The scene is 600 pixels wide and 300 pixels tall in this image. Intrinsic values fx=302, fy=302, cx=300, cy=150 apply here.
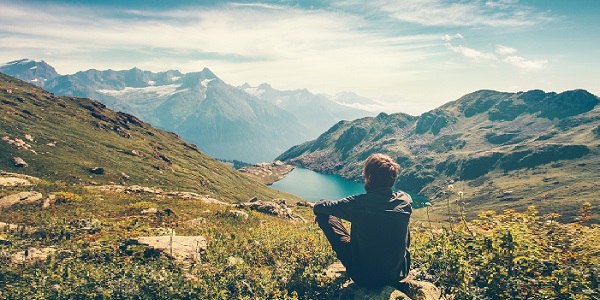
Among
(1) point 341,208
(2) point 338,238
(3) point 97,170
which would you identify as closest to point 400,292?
(2) point 338,238

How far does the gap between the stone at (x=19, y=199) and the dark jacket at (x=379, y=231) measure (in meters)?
23.6

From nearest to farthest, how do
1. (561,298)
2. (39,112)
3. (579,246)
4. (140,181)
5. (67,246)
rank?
1. (561,298)
2. (579,246)
3. (67,246)
4. (140,181)
5. (39,112)

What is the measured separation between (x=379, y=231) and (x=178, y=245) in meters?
9.31

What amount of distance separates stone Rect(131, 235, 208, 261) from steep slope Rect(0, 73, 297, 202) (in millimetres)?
95308

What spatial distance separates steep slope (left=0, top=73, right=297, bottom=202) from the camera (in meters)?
99.1

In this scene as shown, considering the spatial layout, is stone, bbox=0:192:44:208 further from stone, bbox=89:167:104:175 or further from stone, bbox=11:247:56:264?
stone, bbox=89:167:104:175

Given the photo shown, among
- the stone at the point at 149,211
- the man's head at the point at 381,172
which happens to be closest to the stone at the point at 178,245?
the stone at the point at 149,211

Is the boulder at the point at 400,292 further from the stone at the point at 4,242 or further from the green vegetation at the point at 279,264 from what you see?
the stone at the point at 4,242

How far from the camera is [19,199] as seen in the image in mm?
21688

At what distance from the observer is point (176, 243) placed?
46.3ft

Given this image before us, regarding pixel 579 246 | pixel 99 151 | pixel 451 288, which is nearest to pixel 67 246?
pixel 451 288

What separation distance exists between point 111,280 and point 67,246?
239 inches

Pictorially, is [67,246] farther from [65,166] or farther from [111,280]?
[65,166]

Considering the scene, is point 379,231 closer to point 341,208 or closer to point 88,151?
point 341,208
